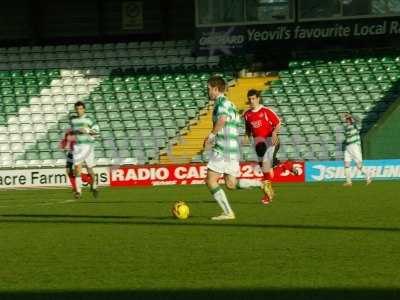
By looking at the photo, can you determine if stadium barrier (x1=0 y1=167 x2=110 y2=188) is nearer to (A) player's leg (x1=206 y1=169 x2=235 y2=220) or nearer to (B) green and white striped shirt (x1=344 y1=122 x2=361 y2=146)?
(B) green and white striped shirt (x1=344 y1=122 x2=361 y2=146)

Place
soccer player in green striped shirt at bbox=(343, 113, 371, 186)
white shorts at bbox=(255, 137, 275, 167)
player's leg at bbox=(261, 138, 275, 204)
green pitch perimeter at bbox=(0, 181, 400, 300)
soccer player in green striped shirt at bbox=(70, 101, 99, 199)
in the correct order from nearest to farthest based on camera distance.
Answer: green pitch perimeter at bbox=(0, 181, 400, 300) → player's leg at bbox=(261, 138, 275, 204) → white shorts at bbox=(255, 137, 275, 167) → soccer player in green striped shirt at bbox=(70, 101, 99, 199) → soccer player in green striped shirt at bbox=(343, 113, 371, 186)

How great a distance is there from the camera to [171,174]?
32250mm

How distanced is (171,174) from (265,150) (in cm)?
1090

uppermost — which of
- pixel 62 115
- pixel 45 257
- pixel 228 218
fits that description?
pixel 45 257

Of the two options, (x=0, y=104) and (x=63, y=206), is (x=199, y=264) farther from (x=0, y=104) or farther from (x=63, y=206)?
(x=0, y=104)

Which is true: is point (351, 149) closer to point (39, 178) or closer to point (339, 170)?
point (339, 170)

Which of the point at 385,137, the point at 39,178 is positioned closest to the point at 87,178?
the point at 39,178

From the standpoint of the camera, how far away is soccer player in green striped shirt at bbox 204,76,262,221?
15195mm

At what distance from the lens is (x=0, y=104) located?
3794 cm

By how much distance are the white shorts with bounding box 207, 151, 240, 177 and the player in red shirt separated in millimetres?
4761

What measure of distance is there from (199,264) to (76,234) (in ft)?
12.6

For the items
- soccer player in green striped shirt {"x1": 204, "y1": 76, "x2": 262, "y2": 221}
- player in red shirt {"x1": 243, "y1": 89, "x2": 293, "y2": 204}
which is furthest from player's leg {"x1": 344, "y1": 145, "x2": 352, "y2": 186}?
soccer player in green striped shirt {"x1": 204, "y1": 76, "x2": 262, "y2": 221}

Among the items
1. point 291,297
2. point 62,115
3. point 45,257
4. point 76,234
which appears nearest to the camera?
point 291,297

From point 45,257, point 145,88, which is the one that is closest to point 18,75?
point 145,88
